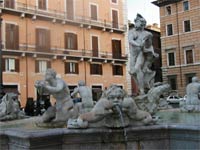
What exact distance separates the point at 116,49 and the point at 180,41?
23.1ft

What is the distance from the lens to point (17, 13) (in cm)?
2994

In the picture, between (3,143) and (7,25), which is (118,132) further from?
(7,25)

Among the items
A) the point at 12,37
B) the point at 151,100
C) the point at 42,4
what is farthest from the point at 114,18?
the point at 151,100

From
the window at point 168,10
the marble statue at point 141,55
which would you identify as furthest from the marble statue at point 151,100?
the window at point 168,10

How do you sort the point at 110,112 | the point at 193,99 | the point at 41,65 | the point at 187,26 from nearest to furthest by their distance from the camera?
the point at 110,112 → the point at 193,99 → the point at 41,65 → the point at 187,26

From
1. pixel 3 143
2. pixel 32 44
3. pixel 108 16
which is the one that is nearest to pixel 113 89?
pixel 3 143

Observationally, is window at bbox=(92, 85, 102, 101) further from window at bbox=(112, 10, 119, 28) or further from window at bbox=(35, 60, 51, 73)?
window at bbox=(112, 10, 119, 28)

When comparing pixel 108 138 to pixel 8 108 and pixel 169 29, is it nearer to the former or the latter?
pixel 8 108

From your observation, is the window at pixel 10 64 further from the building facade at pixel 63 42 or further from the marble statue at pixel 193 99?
the marble statue at pixel 193 99

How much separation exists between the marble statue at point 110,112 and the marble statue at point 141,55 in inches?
146

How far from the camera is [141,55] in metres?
8.82

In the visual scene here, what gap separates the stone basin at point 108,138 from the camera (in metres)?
4.61

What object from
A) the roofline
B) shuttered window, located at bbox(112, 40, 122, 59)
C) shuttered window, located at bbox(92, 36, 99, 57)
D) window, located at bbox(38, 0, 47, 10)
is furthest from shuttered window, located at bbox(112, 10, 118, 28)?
window, located at bbox(38, 0, 47, 10)

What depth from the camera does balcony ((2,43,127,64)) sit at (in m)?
29.2
